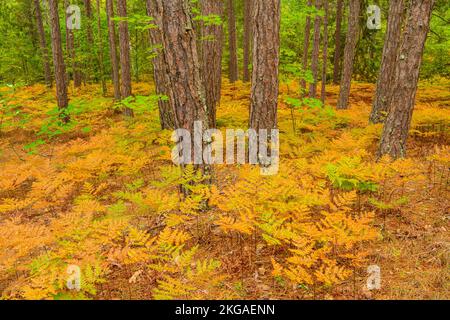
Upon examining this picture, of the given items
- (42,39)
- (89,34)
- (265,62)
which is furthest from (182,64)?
(42,39)

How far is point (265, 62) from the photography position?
233 inches

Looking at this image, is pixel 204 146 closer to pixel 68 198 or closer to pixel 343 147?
pixel 343 147

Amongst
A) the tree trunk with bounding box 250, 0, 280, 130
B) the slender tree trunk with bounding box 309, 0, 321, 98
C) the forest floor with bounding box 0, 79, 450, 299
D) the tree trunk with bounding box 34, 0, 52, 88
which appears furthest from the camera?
the tree trunk with bounding box 34, 0, 52, 88

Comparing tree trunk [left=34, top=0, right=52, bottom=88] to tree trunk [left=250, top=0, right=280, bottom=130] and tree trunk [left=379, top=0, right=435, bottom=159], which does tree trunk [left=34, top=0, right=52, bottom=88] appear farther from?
tree trunk [left=379, top=0, right=435, bottom=159]

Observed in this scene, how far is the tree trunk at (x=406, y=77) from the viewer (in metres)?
5.43

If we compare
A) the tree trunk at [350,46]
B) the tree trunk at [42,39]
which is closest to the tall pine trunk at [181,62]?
the tree trunk at [350,46]

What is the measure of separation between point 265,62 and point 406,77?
2484mm

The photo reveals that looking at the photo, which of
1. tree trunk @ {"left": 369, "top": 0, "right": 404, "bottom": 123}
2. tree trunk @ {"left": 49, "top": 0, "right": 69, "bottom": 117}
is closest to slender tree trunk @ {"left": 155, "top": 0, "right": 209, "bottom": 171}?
tree trunk @ {"left": 369, "top": 0, "right": 404, "bottom": 123}

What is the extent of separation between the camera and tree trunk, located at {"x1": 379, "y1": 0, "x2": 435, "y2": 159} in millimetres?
5434

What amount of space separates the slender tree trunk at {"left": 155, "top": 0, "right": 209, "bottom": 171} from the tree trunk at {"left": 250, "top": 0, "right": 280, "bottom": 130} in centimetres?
195

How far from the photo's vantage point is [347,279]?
345cm

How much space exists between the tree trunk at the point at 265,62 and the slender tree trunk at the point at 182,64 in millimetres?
1952

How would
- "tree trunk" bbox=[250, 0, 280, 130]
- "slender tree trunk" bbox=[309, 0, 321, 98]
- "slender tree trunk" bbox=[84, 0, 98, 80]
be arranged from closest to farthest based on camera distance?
"tree trunk" bbox=[250, 0, 280, 130]
"slender tree trunk" bbox=[309, 0, 321, 98]
"slender tree trunk" bbox=[84, 0, 98, 80]
